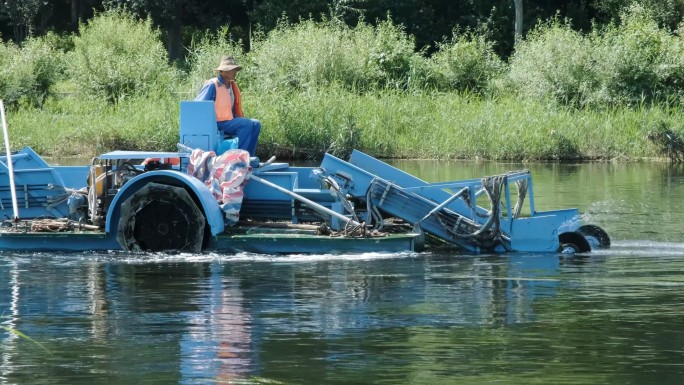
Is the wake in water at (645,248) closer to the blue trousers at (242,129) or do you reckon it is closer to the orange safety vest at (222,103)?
the blue trousers at (242,129)

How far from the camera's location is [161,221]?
12953 millimetres

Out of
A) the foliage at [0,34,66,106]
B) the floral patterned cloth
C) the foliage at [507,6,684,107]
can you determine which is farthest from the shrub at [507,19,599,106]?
the floral patterned cloth

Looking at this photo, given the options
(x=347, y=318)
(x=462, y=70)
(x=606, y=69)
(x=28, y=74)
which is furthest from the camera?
(x=28, y=74)

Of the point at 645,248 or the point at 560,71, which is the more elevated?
the point at 560,71

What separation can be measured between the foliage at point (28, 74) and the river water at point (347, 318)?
20.2 m

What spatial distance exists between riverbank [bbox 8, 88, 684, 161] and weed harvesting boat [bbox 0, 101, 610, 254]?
13919 millimetres

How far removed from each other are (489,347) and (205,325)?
81.3 inches

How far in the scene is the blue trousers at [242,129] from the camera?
13414mm

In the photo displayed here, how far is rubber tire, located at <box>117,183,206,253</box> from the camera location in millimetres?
12727

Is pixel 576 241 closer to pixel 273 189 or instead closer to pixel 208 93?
pixel 273 189

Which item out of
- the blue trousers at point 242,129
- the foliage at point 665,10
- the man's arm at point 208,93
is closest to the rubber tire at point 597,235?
the blue trousers at point 242,129

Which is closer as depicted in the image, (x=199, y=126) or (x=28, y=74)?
(x=199, y=126)

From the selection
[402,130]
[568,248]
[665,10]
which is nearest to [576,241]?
[568,248]

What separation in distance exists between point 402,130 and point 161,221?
16.4 metres
